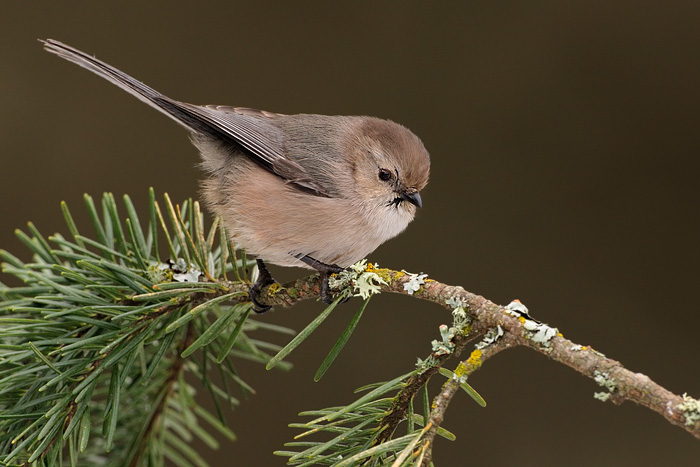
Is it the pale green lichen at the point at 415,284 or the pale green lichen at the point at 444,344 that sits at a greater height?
the pale green lichen at the point at 415,284

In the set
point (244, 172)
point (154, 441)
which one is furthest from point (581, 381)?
point (154, 441)

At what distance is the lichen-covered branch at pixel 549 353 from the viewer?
69 centimetres

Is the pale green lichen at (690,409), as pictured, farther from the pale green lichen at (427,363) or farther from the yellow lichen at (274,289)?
the yellow lichen at (274,289)

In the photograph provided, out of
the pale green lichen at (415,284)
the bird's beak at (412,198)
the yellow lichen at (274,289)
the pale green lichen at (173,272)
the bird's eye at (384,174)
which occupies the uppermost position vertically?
the bird's eye at (384,174)

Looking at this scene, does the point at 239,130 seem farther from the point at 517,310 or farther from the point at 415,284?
the point at 517,310

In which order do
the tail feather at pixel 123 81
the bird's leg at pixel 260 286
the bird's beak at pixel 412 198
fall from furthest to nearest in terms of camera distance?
the bird's beak at pixel 412 198 < the tail feather at pixel 123 81 < the bird's leg at pixel 260 286

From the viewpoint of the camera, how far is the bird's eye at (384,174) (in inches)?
63.9

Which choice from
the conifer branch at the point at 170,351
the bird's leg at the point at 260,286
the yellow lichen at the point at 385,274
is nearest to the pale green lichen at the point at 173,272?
the conifer branch at the point at 170,351

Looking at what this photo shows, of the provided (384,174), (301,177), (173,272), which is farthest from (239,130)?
(173,272)

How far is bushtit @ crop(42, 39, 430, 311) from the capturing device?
57.9 inches

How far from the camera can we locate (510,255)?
7.68 feet

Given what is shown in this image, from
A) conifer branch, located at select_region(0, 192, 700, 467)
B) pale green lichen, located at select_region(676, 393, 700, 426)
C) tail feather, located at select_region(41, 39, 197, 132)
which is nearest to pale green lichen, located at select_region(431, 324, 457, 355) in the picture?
conifer branch, located at select_region(0, 192, 700, 467)

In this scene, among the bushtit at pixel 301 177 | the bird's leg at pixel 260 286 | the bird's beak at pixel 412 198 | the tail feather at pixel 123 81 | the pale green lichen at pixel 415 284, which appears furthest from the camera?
the bird's beak at pixel 412 198

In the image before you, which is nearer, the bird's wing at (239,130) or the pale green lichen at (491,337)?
the pale green lichen at (491,337)
